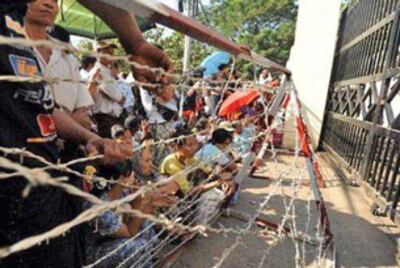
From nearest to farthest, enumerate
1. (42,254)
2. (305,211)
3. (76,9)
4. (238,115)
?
(42,254) → (305,211) → (76,9) → (238,115)

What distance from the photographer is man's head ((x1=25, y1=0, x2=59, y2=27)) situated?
1.45 meters


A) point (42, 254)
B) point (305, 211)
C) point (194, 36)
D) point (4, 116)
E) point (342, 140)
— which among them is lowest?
point (305, 211)

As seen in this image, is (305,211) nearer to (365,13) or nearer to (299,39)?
(365,13)

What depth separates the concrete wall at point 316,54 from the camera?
7930mm

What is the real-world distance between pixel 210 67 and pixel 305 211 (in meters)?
2.38

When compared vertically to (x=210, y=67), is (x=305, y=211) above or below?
below

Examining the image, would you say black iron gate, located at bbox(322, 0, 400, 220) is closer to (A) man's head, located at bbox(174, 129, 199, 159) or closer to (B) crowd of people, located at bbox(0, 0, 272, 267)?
(A) man's head, located at bbox(174, 129, 199, 159)

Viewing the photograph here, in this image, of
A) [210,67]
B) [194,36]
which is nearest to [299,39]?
[210,67]

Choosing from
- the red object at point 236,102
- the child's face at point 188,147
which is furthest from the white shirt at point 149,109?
the red object at point 236,102

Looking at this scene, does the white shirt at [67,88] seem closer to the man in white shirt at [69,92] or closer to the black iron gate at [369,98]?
the man in white shirt at [69,92]

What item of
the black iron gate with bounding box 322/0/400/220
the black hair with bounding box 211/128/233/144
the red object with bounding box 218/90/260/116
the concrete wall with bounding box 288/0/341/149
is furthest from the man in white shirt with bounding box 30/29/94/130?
the concrete wall with bounding box 288/0/341/149

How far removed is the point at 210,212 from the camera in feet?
11.5

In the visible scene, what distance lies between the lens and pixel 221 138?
3.96 m

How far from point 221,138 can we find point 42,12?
8.64 ft
